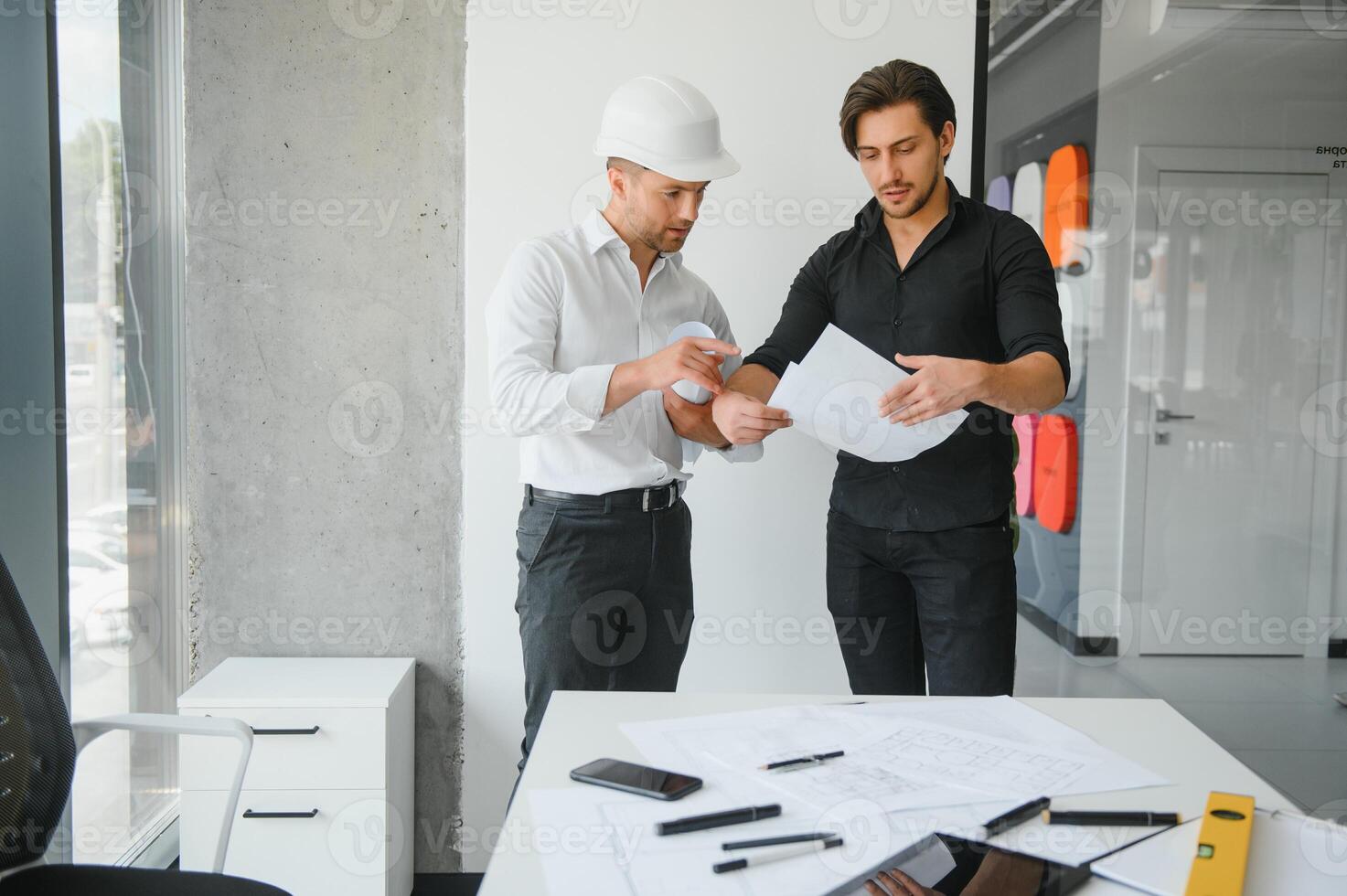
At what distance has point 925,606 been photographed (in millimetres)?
2225

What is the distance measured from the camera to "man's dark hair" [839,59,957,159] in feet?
7.14

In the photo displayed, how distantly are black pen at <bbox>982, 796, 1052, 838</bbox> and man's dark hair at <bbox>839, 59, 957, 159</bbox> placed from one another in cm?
147

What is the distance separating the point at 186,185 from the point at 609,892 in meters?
2.46

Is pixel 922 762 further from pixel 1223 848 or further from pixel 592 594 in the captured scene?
pixel 592 594

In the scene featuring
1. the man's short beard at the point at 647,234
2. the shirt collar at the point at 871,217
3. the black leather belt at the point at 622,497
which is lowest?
the black leather belt at the point at 622,497

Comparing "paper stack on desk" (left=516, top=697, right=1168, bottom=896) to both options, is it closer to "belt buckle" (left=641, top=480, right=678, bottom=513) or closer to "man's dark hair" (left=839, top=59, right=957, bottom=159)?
"belt buckle" (left=641, top=480, right=678, bottom=513)

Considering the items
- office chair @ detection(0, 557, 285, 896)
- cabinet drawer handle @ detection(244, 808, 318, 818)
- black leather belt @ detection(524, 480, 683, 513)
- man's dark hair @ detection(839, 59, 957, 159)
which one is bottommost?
cabinet drawer handle @ detection(244, 808, 318, 818)

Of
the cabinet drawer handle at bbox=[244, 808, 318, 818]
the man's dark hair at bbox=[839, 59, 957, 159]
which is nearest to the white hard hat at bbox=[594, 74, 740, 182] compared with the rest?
the man's dark hair at bbox=[839, 59, 957, 159]

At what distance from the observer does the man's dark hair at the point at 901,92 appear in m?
2.18

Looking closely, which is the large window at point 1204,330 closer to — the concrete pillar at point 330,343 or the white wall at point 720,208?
the white wall at point 720,208

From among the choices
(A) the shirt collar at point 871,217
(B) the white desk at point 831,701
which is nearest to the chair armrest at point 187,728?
(B) the white desk at point 831,701

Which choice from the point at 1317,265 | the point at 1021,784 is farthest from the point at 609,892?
the point at 1317,265

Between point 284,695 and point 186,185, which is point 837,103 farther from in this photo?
point 284,695

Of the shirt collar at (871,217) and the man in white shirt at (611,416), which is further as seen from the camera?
the shirt collar at (871,217)
